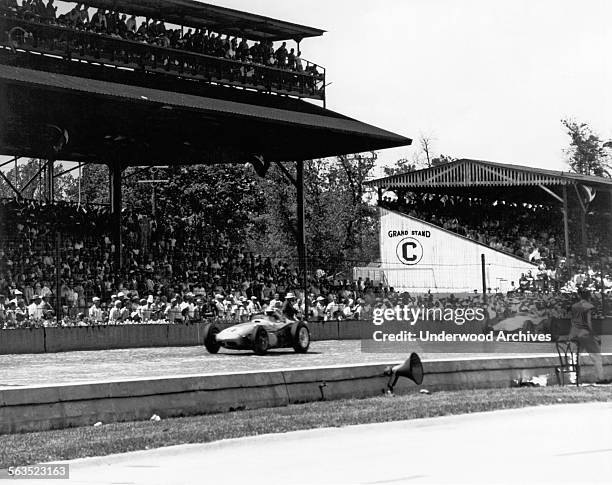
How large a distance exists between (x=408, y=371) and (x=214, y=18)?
91.0ft

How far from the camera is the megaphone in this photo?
59.6 ft

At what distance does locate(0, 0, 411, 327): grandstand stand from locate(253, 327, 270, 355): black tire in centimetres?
502

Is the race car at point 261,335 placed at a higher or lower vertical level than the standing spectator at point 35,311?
lower

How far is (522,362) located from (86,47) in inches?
865

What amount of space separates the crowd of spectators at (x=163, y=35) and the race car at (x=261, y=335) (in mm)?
15046

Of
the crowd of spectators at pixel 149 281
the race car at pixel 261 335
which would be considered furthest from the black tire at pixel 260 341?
→ the crowd of spectators at pixel 149 281

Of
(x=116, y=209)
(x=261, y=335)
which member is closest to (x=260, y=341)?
(x=261, y=335)

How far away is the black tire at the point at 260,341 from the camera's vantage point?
25875 mm

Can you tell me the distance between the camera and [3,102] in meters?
33.4

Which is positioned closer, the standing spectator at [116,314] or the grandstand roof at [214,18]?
the standing spectator at [116,314]

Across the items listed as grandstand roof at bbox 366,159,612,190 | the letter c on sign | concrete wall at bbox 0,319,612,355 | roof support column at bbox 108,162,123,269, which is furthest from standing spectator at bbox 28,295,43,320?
grandstand roof at bbox 366,159,612,190

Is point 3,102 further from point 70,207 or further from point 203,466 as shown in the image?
point 203,466

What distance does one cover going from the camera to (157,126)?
133 ft

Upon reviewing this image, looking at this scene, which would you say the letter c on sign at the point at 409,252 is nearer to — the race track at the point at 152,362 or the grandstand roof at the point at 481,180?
the race track at the point at 152,362
